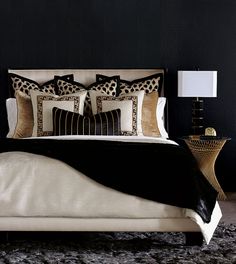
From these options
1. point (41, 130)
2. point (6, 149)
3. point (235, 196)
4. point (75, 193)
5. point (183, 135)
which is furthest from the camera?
point (183, 135)

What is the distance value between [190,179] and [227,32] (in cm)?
276

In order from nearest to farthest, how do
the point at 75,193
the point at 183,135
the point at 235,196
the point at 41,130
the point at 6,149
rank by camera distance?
the point at 75,193
the point at 6,149
the point at 41,130
the point at 235,196
the point at 183,135

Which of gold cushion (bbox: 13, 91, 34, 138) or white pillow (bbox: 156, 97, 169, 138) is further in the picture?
white pillow (bbox: 156, 97, 169, 138)

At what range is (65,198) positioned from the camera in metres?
3.60

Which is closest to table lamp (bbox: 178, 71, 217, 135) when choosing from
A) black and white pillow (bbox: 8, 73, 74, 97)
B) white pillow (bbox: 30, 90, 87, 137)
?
white pillow (bbox: 30, 90, 87, 137)

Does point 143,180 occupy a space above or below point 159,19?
below

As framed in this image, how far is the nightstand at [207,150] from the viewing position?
5414 millimetres

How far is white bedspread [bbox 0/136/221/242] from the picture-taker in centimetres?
360

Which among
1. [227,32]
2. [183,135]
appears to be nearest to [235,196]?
[183,135]

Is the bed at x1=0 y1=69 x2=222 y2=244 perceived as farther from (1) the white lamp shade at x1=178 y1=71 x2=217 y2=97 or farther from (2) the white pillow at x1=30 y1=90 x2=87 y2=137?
(1) the white lamp shade at x1=178 y1=71 x2=217 y2=97

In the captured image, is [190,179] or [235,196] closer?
[190,179]

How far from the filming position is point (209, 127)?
598cm

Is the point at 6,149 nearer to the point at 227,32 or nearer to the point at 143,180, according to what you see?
the point at 143,180

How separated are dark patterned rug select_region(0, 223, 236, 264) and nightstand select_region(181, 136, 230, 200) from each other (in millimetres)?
1383
